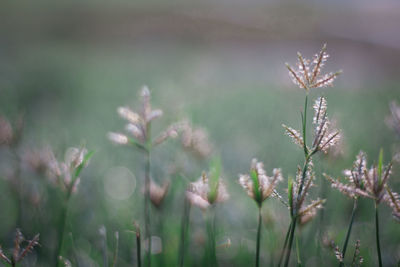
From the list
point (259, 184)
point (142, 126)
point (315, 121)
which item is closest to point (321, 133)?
point (315, 121)

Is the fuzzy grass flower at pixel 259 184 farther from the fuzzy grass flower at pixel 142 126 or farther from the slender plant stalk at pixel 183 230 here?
the slender plant stalk at pixel 183 230

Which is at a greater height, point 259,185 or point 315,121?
point 315,121

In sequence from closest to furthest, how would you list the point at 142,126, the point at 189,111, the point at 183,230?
the point at 142,126, the point at 183,230, the point at 189,111

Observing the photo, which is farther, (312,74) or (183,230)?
(183,230)

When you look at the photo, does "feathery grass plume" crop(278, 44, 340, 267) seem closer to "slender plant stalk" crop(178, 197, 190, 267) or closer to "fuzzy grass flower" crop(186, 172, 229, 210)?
"fuzzy grass flower" crop(186, 172, 229, 210)

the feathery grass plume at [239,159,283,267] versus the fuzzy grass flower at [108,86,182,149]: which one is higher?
the fuzzy grass flower at [108,86,182,149]

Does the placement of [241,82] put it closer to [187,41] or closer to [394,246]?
[187,41]

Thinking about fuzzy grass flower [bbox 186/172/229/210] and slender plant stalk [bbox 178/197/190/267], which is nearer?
fuzzy grass flower [bbox 186/172/229/210]

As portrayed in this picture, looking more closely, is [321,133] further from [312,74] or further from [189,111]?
[189,111]

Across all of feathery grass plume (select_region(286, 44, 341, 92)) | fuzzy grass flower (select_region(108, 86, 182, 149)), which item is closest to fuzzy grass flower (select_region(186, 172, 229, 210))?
fuzzy grass flower (select_region(108, 86, 182, 149))
